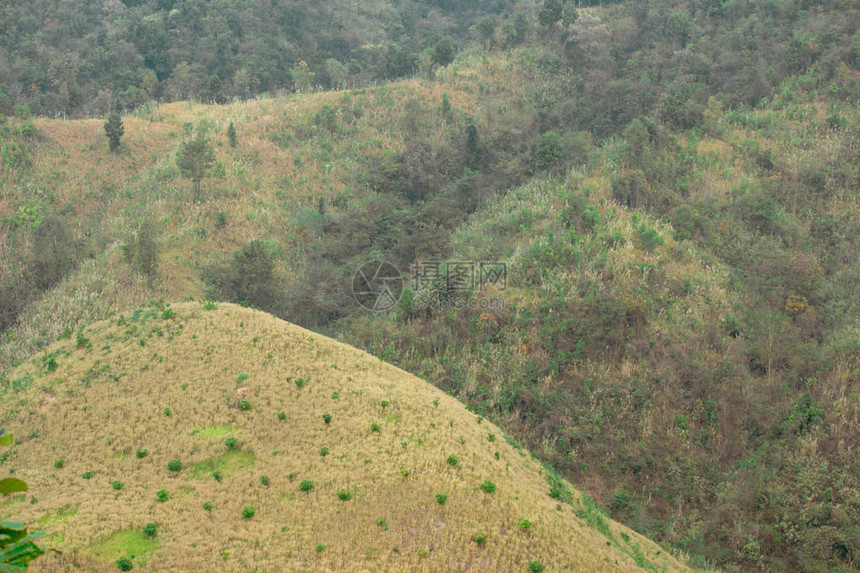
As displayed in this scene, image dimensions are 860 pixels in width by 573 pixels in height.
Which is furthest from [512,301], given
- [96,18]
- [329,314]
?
[96,18]

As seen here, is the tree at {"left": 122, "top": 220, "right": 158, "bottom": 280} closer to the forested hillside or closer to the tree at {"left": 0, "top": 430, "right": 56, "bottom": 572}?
the forested hillside

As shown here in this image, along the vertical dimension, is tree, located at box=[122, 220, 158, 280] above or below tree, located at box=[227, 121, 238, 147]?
below

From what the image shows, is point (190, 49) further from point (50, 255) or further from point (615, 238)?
point (615, 238)

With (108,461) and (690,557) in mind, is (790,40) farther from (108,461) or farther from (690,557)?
(108,461)

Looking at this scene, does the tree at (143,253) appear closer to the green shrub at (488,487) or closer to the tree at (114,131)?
the tree at (114,131)
